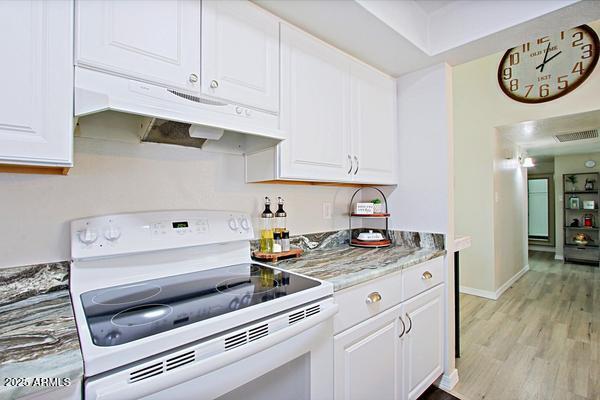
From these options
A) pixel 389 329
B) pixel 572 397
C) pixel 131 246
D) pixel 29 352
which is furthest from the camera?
pixel 572 397

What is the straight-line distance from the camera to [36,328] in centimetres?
75

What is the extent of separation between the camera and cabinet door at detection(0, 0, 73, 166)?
30.2 inches

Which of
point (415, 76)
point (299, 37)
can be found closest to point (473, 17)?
point (415, 76)

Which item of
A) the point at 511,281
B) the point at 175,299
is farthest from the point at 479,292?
the point at 175,299

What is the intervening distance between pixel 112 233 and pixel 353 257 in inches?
45.4

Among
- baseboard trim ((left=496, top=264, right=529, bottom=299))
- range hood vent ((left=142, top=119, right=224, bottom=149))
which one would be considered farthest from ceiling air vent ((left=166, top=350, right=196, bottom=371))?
baseboard trim ((left=496, top=264, right=529, bottom=299))

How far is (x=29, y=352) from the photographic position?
0.63m

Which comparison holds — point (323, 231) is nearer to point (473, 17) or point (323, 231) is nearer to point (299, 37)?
point (299, 37)

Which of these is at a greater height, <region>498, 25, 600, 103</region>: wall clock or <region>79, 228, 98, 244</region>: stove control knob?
<region>498, 25, 600, 103</region>: wall clock

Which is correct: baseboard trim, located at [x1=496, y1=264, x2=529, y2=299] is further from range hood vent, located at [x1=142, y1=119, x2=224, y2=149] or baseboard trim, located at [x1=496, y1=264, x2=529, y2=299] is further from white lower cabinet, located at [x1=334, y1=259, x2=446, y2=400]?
range hood vent, located at [x1=142, y1=119, x2=224, y2=149]

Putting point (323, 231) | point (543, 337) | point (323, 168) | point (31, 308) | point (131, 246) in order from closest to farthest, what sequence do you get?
point (31, 308)
point (131, 246)
point (323, 168)
point (323, 231)
point (543, 337)

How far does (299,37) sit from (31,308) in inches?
60.5

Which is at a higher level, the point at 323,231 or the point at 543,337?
the point at 323,231

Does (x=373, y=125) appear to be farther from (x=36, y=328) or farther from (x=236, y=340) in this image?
(x=36, y=328)
